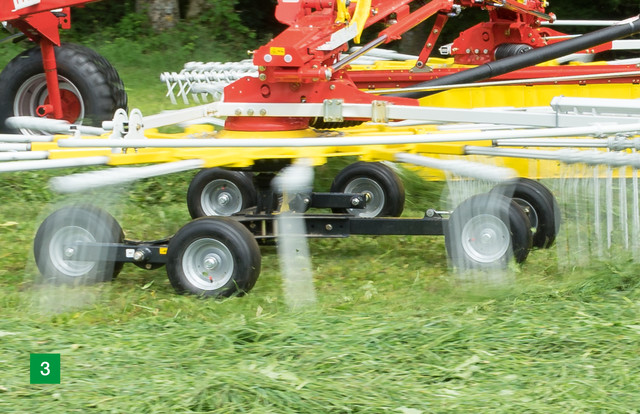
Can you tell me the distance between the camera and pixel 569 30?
13.6 metres

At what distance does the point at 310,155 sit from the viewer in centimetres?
505

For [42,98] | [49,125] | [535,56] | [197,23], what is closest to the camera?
[49,125]

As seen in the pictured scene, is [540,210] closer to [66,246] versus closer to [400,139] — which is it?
[400,139]

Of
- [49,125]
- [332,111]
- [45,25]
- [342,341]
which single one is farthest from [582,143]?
[45,25]

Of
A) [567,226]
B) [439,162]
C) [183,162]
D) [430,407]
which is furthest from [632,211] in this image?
[183,162]

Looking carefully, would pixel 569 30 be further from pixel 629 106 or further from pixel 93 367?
pixel 93 367

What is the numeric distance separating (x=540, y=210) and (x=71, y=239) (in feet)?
9.28

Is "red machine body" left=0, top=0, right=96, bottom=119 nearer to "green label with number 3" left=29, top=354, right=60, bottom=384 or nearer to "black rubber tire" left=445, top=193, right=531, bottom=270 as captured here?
"black rubber tire" left=445, top=193, right=531, bottom=270

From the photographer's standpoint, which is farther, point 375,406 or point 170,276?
point 170,276

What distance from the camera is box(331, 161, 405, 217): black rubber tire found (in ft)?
21.6

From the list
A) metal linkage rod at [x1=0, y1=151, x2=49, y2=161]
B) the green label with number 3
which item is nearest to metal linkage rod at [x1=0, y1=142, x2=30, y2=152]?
metal linkage rod at [x1=0, y1=151, x2=49, y2=161]

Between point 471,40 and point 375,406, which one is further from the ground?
point 471,40

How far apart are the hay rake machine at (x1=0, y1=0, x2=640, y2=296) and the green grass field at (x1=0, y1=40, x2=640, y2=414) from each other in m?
0.19

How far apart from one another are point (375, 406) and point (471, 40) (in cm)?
582
